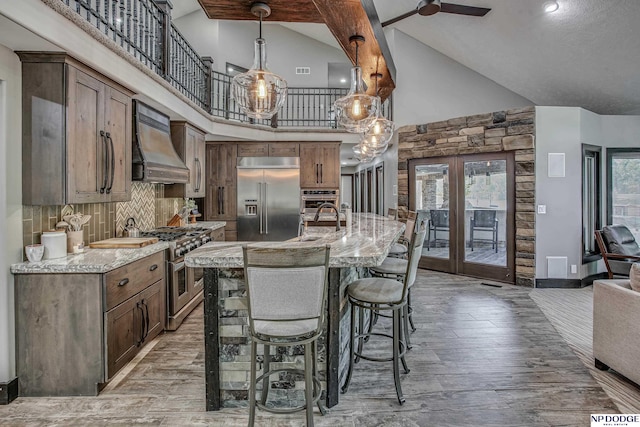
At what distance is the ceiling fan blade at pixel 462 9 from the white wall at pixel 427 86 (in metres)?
2.12

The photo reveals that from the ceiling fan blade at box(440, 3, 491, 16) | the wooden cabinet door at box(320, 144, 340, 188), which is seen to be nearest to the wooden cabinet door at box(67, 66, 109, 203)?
the ceiling fan blade at box(440, 3, 491, 16)

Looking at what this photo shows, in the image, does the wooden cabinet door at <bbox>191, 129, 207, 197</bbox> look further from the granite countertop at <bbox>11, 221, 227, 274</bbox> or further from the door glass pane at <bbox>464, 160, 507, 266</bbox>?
the door glass pane at <bbox>464, 160, 507, 266</bbox>

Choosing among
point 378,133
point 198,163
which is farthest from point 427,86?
point 198,163

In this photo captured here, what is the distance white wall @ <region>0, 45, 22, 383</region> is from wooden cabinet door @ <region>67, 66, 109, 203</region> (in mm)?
297

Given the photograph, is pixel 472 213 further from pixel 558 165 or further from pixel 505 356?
pixel 505 356

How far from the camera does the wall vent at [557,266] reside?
536 cm

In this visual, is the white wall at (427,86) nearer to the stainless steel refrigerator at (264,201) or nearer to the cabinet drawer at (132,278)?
the stainless steel refrigerator at (264,201)

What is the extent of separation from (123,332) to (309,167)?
5.00 m

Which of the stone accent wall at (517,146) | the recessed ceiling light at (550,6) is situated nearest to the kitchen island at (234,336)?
the stone accent wall at (517,146)

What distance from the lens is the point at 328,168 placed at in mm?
7180

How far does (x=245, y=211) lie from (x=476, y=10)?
5.02 metres

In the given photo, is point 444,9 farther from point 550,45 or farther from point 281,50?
point 281,50

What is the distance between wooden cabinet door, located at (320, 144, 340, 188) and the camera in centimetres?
717

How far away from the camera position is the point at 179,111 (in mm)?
4324
